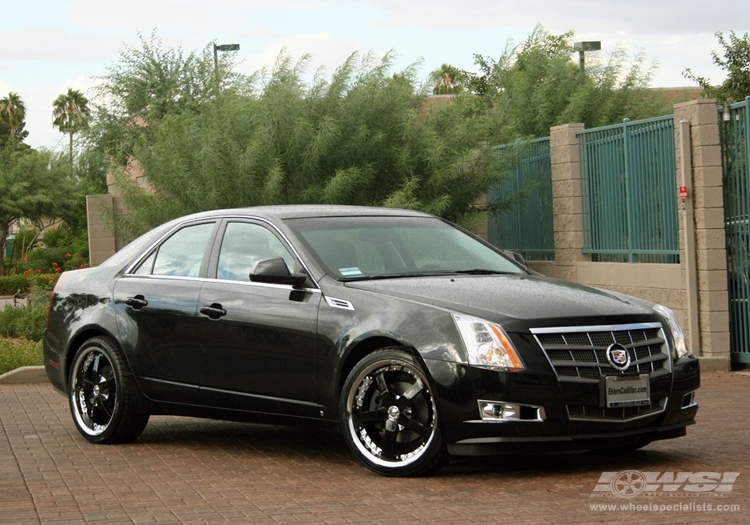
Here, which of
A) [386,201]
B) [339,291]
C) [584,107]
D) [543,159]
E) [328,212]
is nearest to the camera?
[339,291]

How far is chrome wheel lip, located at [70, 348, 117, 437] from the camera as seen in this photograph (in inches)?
369

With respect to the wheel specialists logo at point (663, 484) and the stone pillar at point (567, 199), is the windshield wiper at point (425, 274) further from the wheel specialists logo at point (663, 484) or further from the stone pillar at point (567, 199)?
the stone pillar at point (567, 199)

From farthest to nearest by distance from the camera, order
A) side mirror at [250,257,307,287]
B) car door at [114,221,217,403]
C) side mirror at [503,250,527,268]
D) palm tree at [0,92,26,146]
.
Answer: palm tree at [0,92,26,146] → side mirror at [503,250,527,268] → car door at [114,221,217,403] → side mirror at [250,257,307,287]

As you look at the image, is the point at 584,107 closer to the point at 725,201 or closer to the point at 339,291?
the point at 725,201

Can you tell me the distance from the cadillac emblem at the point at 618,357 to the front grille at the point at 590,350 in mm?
22

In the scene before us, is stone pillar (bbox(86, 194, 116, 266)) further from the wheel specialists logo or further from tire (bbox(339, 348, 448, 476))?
the wheel specialists logo

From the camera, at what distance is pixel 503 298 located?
7430mm

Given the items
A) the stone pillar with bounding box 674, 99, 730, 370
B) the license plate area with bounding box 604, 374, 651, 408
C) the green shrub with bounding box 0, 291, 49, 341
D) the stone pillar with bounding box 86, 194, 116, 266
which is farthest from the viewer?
the stone pillar with bounding box 86, 194, 116, 266

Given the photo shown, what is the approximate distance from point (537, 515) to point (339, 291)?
2.15 metres

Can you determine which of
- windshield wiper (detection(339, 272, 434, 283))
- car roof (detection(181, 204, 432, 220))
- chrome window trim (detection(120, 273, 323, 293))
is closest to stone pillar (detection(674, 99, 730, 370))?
car roof (detection(181, 204, 432, 220))

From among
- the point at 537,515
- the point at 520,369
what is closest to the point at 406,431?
the point at 520,369

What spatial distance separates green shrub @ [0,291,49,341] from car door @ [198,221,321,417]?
11933 millimetres

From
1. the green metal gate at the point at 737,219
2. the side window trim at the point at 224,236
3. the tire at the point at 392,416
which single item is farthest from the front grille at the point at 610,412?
the green metal gate at the point at 737,219

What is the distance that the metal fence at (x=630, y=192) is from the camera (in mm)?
14758
